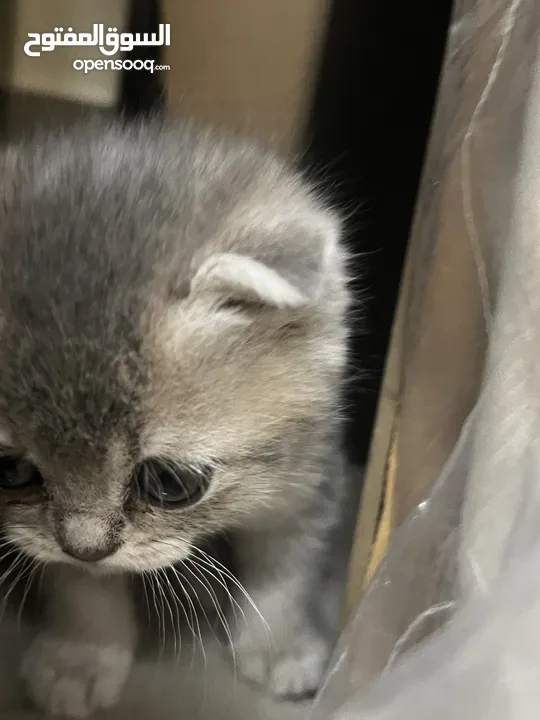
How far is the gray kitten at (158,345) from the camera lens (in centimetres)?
66

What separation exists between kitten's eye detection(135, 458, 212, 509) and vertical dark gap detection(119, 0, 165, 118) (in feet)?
1.77

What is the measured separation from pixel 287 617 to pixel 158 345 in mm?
486

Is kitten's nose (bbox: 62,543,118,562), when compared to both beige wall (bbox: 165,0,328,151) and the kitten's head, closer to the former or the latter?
the kitten's head

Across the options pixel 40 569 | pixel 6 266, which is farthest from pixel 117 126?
pixel 40 569

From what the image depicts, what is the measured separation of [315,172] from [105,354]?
557 millimetres

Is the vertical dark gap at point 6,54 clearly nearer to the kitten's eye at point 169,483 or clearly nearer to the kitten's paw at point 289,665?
the kitten's eye at point 169,483

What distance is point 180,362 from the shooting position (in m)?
0.67

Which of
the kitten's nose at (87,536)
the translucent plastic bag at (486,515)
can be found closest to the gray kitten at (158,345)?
the kitten's nose at (87,536)

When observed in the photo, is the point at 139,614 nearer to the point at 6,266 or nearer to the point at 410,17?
the point at 6,266

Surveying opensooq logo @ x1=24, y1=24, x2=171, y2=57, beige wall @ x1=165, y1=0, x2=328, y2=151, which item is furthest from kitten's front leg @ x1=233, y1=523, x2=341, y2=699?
opensooq logo @ x1=24, y1=24, x2=171, y2=57

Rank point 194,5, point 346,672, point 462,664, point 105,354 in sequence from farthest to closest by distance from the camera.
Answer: point 194,5 → point 346,672 → point 105,354 → point 462,664

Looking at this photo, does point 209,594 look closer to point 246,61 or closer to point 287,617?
point 287,617

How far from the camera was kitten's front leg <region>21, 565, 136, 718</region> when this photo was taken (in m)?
0.95

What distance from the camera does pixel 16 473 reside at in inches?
29.3
